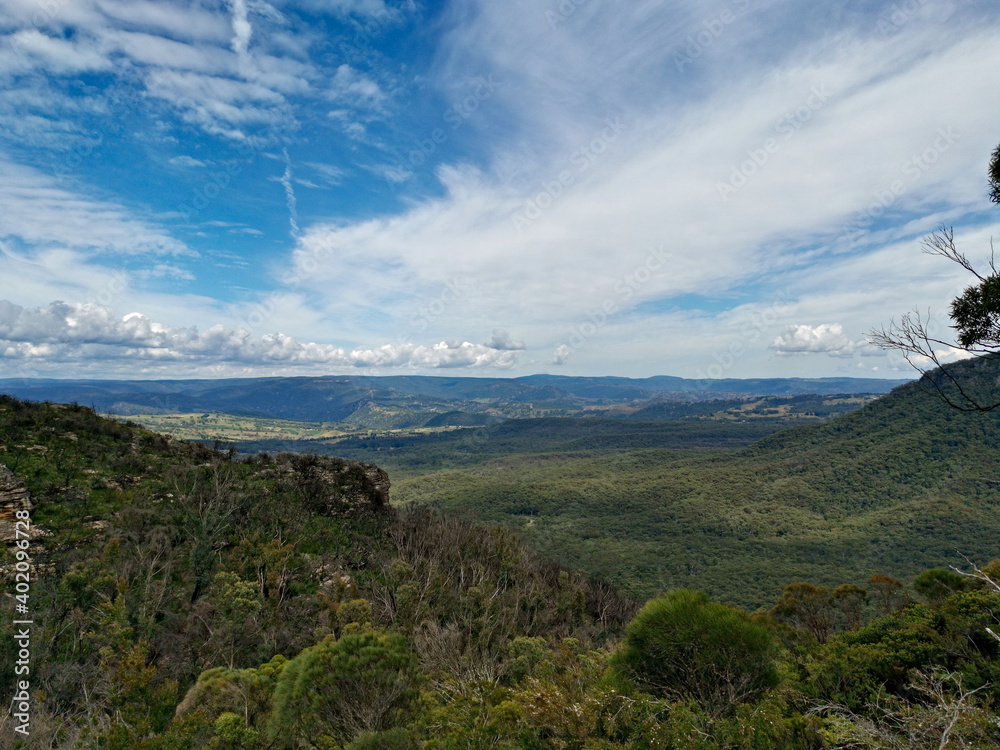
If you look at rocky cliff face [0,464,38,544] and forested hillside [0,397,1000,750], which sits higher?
rocky cliff face [0,464,38,544]

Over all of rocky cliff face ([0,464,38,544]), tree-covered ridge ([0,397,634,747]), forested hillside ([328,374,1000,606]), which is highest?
rocky cliff face ([0,464,38,544])

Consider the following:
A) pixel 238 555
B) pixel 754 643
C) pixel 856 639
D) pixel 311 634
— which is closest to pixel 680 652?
pixel 754 643

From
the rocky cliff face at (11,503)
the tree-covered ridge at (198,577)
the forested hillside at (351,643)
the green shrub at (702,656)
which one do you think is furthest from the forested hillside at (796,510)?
the rocky cliff face at (11,503)

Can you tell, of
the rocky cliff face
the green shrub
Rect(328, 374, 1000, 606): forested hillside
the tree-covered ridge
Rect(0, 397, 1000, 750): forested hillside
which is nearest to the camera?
Rect(0, 397, 1000, 750): forested hillside

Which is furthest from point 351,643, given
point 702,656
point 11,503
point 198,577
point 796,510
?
point 796,510

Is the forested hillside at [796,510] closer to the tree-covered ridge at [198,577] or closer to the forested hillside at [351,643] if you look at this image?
the tree-covered ridge at [198,577]

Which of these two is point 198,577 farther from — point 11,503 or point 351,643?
point 351,643

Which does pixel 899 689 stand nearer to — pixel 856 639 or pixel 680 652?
pixel 856 639

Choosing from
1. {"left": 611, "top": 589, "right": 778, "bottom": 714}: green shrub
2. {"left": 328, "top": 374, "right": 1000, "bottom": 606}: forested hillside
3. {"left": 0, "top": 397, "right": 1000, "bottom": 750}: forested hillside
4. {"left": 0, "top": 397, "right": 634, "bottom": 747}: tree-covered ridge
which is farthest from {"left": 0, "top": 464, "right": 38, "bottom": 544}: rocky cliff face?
{"left": 328, "top": 374, "right": 1000, "bottom": 606}: forested hillside

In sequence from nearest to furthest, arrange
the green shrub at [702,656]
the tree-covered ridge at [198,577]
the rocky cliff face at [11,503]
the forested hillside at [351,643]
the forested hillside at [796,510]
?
the forested hillside at [351,643] → the green shrub at [702,656] → the tree-covered ridge at [198,577] → the rocky cliff face at [11,503] → the forested hillside at [796,510]

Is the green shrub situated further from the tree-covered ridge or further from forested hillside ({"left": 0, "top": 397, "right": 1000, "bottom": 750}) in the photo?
the tree-covered ridge

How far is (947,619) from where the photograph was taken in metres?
18.5

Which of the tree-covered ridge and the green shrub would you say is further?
the tree-covered ridge

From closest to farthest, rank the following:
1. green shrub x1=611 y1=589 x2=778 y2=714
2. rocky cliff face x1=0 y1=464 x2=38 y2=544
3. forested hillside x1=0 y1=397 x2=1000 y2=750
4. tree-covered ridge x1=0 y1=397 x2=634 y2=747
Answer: forested hillside x1=0 y1=397 x2=1000 y2=750 < green shrub x1=611 y1=589 x2=778 y2=714 < tree-covered ridge x1=0 y1=397 x2=634 y2=747 < rocky cliff face x1=0 y1=464 x2=38 y2=544
